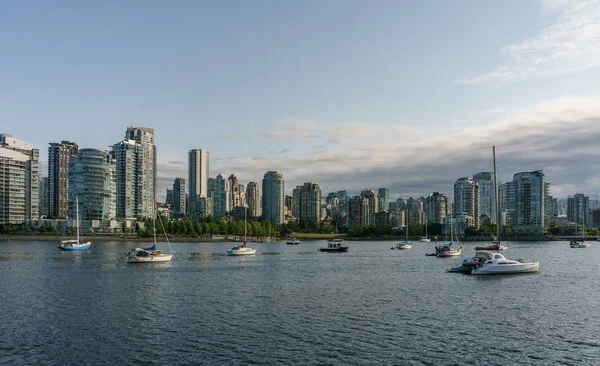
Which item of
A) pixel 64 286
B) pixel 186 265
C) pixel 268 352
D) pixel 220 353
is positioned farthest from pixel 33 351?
pixel 186 265

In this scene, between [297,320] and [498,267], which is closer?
[297,320]

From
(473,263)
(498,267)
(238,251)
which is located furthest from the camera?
(238,251)

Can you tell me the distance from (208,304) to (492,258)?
56.0 meters

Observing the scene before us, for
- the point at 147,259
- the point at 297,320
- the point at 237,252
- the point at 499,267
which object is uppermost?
the point at 499,267

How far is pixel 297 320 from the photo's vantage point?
165ft

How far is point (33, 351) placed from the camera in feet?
129

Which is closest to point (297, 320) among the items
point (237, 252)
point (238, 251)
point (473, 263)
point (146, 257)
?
point (473, 263)

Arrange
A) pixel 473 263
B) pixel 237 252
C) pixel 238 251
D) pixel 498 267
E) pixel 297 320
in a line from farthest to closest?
pixel 238 251 < pixel 237 252 < pixel 473 263 < pixel 498 267 < pixel 297 320

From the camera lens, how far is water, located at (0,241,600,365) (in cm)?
3878

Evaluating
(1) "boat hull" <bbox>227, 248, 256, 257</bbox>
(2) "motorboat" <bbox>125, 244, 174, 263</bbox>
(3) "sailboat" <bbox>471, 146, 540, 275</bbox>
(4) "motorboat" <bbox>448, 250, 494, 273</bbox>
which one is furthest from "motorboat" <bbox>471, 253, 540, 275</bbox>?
(1) "boat hull" <bbox>227, 248, 256, 257</bbox>

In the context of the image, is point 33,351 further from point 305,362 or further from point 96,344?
point 305,362

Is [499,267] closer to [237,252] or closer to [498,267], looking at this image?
[498,267]

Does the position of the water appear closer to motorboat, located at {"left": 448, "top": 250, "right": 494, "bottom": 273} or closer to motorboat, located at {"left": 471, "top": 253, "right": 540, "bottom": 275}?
motorboat, located at {"left": 471, "top": 253, "right": 540, "bottom": 275}

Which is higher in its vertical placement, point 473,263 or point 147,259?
point 473,263
